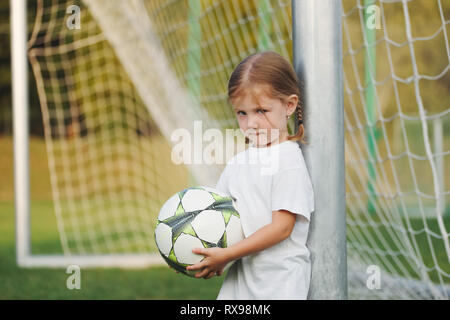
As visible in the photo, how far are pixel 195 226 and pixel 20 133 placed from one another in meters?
2.84

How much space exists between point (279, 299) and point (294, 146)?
17.6 inches

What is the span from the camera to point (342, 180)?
172 centimetres

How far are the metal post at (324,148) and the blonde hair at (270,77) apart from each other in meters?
0.04

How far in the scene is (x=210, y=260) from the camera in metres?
1.66

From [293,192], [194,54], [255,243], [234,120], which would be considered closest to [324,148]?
[293,192]

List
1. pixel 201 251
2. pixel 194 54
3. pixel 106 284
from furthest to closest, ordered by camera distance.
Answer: pixel 194 54 → pixel 106 284 → pixel 201 251

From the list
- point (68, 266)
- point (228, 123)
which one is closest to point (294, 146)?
point (228, 123)

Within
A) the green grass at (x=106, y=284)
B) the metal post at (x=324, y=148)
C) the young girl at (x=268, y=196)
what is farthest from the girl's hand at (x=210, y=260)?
the green grass at (x=106, y=284)

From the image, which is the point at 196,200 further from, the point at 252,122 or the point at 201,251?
the point at 252,122

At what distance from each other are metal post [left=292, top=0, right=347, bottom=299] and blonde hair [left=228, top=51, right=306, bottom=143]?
0.04 m

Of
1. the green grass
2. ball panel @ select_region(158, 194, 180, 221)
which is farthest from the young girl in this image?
the green grass

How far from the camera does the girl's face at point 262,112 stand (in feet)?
5.63
